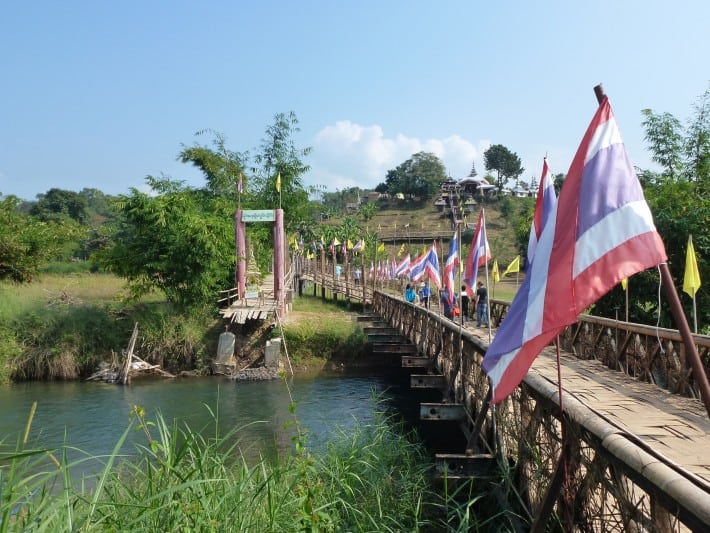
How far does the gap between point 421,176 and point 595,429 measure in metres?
94.3

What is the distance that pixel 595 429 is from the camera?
3268 mm

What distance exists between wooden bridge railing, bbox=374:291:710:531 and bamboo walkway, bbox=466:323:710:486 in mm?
115

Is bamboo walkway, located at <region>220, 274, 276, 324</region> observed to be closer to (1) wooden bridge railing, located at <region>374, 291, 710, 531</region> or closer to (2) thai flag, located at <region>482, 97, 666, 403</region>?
(1) wooden bridge railing, located at <region>374, 291, 710, 531</region>

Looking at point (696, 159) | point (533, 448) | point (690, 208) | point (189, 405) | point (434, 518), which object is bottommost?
point (189, 405)

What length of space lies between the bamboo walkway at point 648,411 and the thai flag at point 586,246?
692 millimetres

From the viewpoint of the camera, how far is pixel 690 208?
49.7ft

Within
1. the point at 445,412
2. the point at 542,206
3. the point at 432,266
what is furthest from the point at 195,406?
the point at 542,206

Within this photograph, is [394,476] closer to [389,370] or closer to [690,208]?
[690,208]

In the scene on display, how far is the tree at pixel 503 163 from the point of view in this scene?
341 ft

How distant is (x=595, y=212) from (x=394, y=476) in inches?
218

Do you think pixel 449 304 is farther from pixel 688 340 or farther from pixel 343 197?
pixel 343 197

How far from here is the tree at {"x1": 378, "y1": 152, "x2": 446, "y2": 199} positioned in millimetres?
95062

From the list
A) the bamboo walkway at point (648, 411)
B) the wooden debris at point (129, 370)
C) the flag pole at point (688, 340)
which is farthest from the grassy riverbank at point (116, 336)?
the flag pole at point (688, 340)

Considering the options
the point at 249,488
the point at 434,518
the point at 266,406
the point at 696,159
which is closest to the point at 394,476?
the point at 434,518
